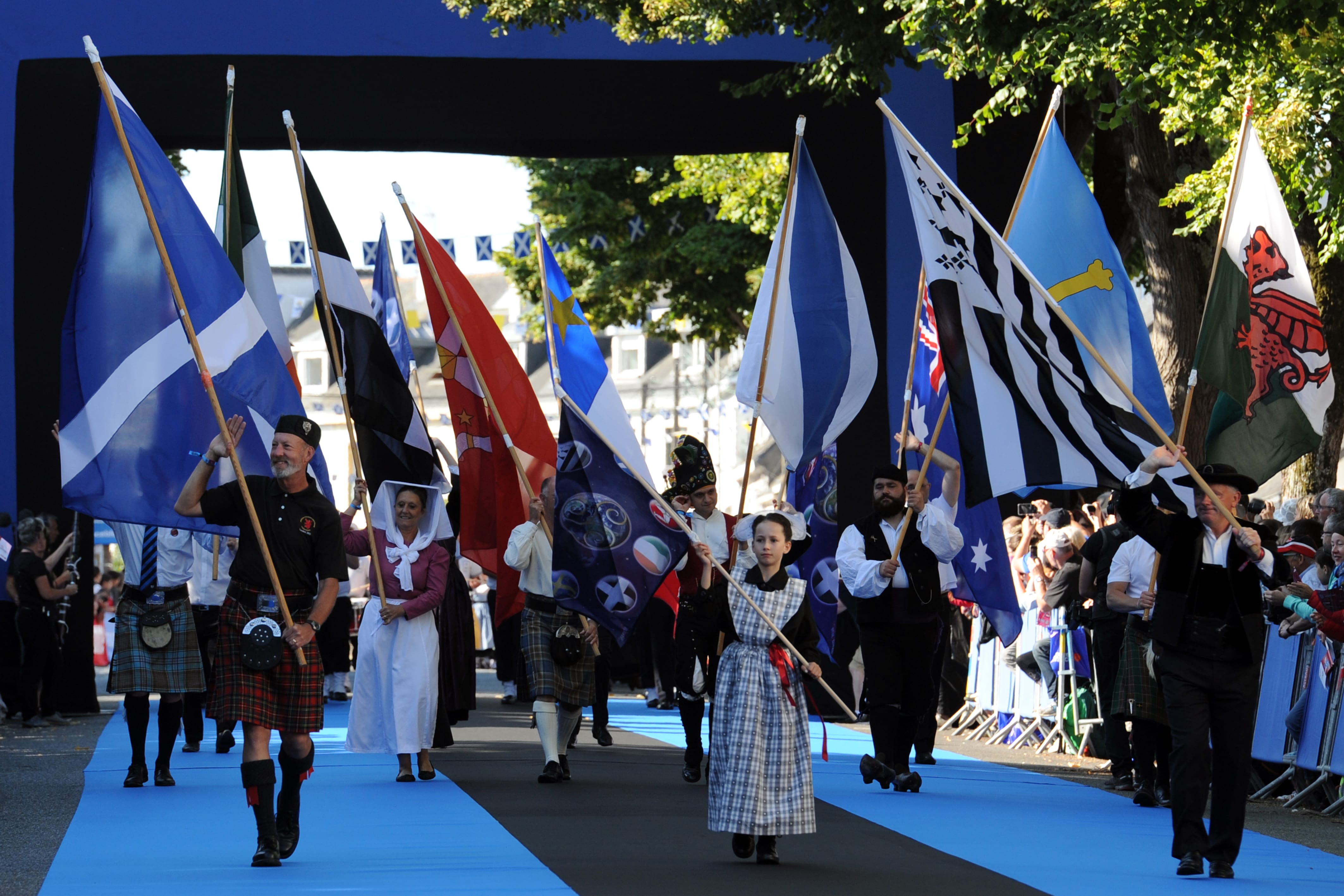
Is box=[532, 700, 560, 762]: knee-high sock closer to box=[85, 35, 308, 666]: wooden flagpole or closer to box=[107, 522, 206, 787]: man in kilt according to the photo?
box=[107, 522, 206, 787]: man in kilt

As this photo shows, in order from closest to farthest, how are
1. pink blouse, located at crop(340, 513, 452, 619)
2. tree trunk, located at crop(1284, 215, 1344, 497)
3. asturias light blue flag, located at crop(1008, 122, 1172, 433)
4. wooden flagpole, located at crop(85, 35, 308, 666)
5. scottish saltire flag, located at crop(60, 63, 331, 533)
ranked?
wooden flagpole, located at crop(85, 35, 308, 666) < scottish saltire flag, located at crop(60, 63, 331, 533) < asturias light blue flag, located at crop(1008, 122, 1172, 433) < pink blouse, located at crop(340, 513, 452, 619) < tree trunk, located at crop(1284, 215, 1344, 497)

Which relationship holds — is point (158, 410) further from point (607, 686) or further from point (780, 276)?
point (607, 686)

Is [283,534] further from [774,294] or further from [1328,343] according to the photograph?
[1328,343]

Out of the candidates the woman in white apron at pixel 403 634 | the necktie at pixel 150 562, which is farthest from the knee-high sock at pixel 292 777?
the necktie at pixel 150 562

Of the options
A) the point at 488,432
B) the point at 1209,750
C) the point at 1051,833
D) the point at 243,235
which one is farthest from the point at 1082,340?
the point at 243,235

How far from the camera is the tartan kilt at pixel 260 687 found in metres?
6.75

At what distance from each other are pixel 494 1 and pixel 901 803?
26.9 feet

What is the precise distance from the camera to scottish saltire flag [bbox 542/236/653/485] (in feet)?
33.1

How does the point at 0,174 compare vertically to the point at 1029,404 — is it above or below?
above

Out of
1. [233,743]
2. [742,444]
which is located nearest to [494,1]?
[233,743]

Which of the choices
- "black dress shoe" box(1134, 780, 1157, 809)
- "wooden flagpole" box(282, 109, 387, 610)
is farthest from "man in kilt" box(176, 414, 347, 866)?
"black dress shoe" box(1134, 780, 1157, 809)

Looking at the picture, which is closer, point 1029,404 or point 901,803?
point 1029,404

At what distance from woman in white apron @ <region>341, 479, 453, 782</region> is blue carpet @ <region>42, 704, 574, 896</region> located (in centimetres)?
34

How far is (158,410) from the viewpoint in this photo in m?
7.20
